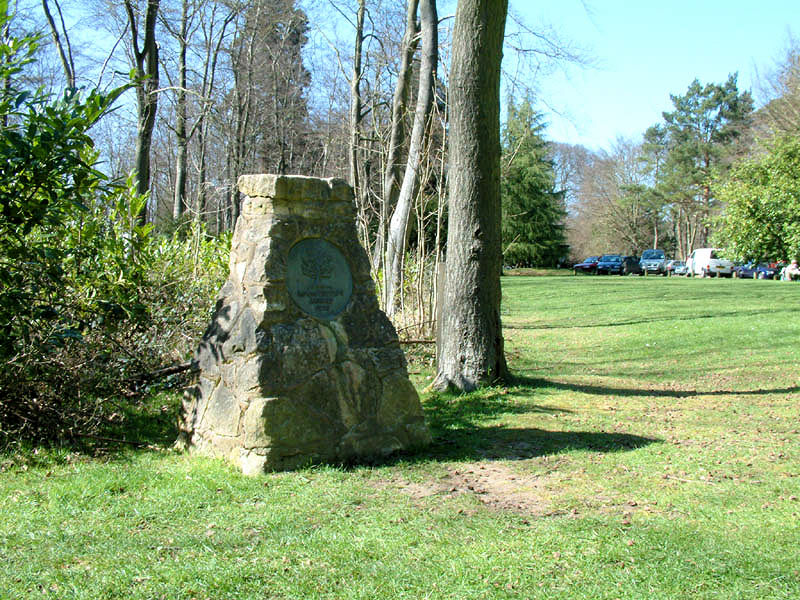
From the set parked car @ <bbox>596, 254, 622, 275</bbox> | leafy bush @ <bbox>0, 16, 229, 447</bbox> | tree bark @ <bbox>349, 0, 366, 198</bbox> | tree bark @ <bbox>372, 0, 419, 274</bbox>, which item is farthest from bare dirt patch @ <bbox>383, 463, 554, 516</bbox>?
parked car @ <bbox>596, 254, 622, 275</bbox>

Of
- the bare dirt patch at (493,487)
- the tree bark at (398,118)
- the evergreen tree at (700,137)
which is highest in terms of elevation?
the evergreen tree at (700,137)

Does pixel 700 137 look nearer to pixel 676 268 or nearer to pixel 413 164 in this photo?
pixel 676 268

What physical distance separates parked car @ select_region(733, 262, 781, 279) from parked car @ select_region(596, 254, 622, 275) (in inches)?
343

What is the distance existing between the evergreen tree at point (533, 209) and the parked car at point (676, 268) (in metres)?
7.66

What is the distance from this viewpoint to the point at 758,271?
38969 mm

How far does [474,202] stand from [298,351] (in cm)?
353

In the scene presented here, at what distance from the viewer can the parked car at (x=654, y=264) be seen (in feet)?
164

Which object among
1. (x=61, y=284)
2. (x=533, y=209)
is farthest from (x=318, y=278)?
(x=533, y=209)

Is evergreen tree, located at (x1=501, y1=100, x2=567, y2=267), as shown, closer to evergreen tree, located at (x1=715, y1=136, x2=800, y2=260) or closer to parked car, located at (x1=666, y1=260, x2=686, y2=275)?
parked car, located at (x1=666, y1=260, x2=686, y2=275)

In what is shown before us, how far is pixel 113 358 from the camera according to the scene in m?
6.20

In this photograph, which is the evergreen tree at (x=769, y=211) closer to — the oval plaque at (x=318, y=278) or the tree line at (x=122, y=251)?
the tree line at (x=122, y=251)

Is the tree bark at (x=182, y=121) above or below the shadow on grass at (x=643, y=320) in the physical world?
above

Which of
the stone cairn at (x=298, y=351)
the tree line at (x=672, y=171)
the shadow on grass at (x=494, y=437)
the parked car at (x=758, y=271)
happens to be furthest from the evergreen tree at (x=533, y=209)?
the stone cairn at (x=298, y=351)

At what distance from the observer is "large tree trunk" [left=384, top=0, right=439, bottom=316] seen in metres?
10.6
